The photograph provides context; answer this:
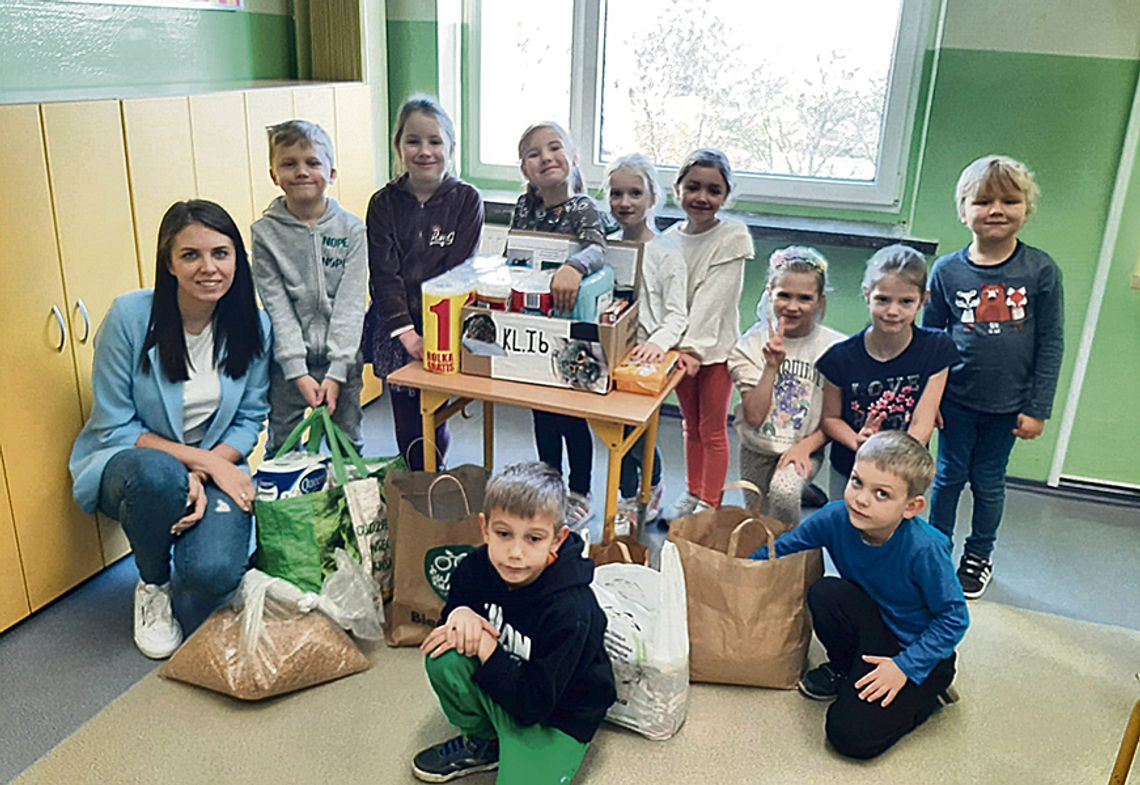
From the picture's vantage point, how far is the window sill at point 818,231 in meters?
3.01

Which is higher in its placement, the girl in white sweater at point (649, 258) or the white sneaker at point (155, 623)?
the girl in white sweater at point (649, 258)

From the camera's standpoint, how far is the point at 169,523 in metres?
Result: 2.07

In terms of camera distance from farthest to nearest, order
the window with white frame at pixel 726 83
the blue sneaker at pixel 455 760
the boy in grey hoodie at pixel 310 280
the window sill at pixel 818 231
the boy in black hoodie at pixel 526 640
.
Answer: the window with white frame at pixel 726 83 → the window sill at pixel 818 231 → the boy in grey hoodie at pixel 310 280 → the blue sneaker at pixel 455 760 → the boy in black hoodie at pixel 526 640

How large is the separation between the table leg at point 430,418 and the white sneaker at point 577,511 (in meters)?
0.35

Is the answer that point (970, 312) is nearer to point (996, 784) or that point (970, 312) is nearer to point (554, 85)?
point (996, 784)

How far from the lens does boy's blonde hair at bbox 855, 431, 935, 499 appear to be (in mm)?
1816

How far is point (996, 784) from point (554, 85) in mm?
2731

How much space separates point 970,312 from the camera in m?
2.31

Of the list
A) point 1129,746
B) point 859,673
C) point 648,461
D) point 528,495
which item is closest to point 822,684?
point 859,673

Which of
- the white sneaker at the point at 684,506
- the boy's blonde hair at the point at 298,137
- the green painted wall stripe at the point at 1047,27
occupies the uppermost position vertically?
the green painted wall stripe at the point at 1047,27

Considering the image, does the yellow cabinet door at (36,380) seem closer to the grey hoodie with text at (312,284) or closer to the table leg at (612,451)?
the grey hoodie with text at (312,284)

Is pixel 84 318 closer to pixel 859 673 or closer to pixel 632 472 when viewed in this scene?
pixel 632 472

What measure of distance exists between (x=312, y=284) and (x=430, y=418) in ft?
1.52

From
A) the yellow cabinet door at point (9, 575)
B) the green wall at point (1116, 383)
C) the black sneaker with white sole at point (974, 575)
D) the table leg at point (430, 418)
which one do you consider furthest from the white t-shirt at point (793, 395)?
the yellow cabinet door at point (9, 575)
